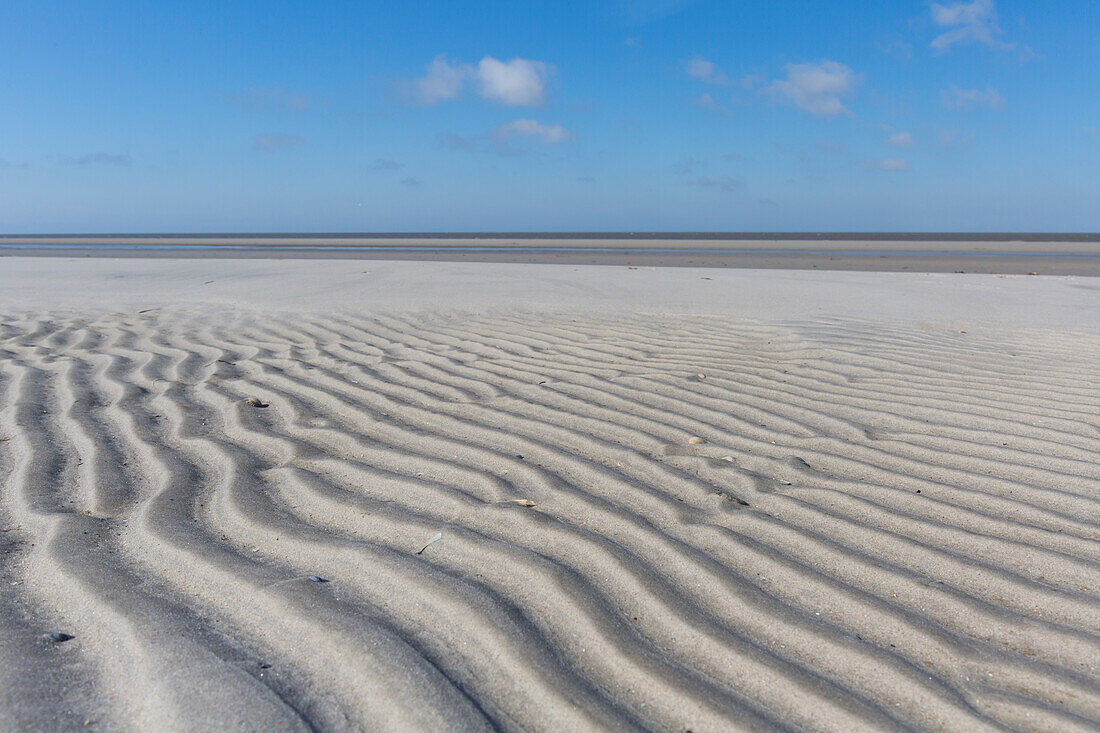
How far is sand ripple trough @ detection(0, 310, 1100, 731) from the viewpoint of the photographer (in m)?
1.50

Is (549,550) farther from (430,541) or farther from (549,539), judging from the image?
(430,541)

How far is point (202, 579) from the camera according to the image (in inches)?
74.1

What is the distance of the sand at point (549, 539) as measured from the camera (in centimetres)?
151

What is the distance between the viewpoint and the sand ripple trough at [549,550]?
1502 mm

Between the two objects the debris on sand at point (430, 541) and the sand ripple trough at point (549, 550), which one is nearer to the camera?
the sand ripple trough at point (549, 550)

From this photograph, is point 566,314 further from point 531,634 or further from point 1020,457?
point 531,634

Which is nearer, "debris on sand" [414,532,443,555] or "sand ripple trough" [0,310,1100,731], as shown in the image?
"sand ripple trough" [0,310,1100,731]

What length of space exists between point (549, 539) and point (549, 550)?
0.19ft

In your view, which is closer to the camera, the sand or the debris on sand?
the sand

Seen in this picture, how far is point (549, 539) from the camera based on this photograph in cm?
212

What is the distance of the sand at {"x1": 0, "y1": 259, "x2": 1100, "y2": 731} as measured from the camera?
1.51 metres

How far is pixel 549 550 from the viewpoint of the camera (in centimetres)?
Answer: 207

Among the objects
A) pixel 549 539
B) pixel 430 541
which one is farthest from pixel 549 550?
pixel 430 541

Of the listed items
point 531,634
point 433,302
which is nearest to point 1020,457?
point 531,634
